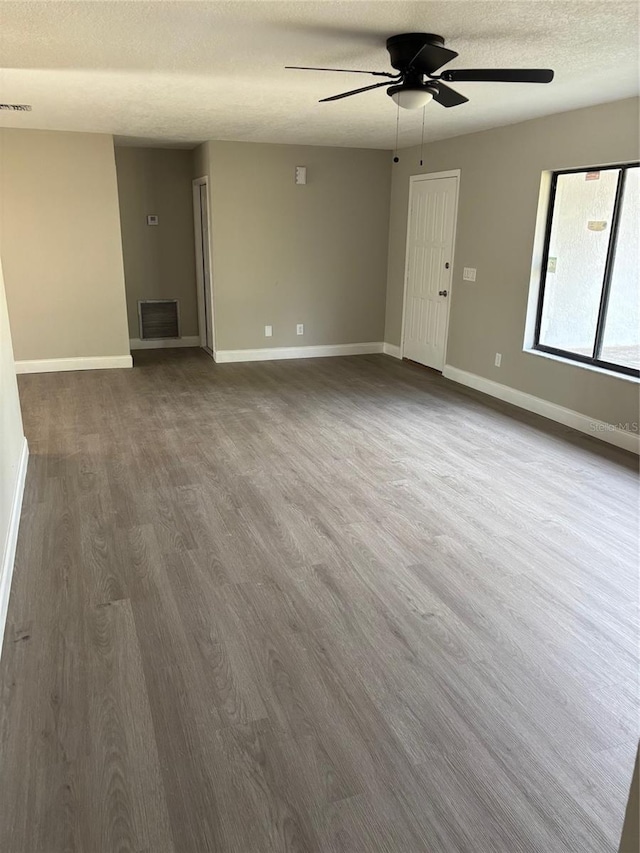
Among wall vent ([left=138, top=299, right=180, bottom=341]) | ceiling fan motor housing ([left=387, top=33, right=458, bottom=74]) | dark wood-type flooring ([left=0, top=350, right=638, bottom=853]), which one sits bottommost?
dark wood-type flooring ([left=0, top=350, right=638, bottom=853])

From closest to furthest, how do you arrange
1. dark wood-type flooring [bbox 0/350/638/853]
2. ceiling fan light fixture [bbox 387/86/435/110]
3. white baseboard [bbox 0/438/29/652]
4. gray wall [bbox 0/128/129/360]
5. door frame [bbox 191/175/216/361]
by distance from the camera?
dark wood-type flooring [bbox 0/350/638/853] → white baseboard [bbox 0/438/29/652] → ceiling fan light fixture [bbox 387/86/435/110] → gray wall [bbox 0/128/129/360] → door frame [bbox 191/175/216/361]

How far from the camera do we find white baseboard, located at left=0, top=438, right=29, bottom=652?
8.18ft

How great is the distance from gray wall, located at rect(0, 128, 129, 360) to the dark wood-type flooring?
2.45 m

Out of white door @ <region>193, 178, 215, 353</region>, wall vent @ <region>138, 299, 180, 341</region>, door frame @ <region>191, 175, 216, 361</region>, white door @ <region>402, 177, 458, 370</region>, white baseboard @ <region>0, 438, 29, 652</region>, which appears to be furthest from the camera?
wall vent @ <region>138, 299, 180, 341</region>

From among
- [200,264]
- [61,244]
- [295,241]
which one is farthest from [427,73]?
[200,264]

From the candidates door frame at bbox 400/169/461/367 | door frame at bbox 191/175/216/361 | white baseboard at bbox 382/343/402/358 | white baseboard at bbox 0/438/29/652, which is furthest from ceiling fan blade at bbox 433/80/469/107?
white baseboard at bbox 382/343/402/358

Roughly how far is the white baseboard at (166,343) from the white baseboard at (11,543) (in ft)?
14.3

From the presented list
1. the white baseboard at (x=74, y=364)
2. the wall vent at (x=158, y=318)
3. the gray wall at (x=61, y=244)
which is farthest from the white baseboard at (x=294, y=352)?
the wall vent at (x=158, y=318)

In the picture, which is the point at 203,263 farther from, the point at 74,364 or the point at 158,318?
the point at 74,364

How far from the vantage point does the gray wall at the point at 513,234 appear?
15.0 ft

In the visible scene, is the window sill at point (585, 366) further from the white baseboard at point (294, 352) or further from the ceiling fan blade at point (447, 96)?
the white baseboard at point (294, 352)

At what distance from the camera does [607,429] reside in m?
4.74

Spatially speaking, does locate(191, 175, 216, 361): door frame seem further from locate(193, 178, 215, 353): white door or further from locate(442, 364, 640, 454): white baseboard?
locate(442, 364, 640, 454): white baseboard

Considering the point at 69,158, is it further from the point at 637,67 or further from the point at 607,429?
the point at 607,429
